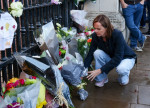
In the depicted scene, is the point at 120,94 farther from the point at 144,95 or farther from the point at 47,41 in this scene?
the point at 47,41

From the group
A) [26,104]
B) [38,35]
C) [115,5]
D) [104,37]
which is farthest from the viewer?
[115,5]

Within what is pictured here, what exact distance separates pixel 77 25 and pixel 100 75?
159 cm

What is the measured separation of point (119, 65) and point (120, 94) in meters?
0.46

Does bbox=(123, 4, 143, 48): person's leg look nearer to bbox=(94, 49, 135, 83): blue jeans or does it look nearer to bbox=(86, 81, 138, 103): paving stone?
bbox=(94, 49, 135, 83): blue jeans

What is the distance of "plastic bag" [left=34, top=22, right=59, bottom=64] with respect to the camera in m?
3.46

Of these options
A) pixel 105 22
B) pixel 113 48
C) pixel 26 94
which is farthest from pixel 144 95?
pixel 26 94

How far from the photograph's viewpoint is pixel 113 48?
3.81 m

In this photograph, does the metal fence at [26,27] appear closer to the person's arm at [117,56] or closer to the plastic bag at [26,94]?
the plastic bag at [26,94]

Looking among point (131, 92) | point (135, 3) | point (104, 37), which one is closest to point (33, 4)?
point (104, 37)

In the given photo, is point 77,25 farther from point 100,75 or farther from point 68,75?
point 68,75

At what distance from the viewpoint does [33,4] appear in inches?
144

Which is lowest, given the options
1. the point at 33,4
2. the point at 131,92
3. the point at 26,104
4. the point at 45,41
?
the point at 131,92

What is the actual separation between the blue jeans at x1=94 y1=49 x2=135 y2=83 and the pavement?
5.8 inches

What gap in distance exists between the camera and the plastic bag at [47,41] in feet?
11.4
